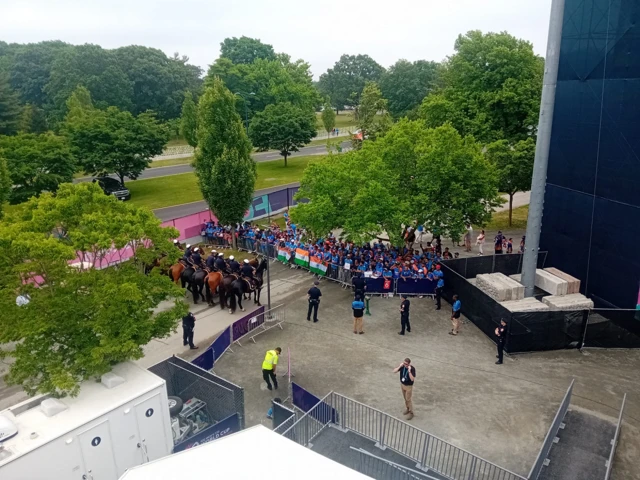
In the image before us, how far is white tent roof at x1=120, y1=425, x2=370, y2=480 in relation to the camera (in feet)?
23.9

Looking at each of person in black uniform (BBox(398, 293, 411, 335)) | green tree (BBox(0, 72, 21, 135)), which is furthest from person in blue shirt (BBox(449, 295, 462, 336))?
green tree (BBox(0, 72, 21, 135))

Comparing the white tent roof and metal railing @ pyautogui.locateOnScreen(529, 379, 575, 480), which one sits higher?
the white tent roof

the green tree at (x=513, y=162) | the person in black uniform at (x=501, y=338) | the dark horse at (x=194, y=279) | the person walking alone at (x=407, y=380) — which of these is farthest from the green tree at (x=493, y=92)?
the person walking alone at (x=407, y=380)

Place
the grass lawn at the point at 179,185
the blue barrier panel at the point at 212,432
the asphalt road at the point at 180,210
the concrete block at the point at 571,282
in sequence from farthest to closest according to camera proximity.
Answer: the grass lawn at the point at 179,185 → the asphalt road at the point at 180,210 → the concrete block at the point at 571,282 → the blue barrier panel at the point at 212,432

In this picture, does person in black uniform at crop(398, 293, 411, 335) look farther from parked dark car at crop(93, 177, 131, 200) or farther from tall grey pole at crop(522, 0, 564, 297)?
parked dark car at crop(93, 177, 131, 200)

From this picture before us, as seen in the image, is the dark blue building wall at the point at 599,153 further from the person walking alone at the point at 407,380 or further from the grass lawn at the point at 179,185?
the grass lawn at the point at 179,185

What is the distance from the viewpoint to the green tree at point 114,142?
38.1 m

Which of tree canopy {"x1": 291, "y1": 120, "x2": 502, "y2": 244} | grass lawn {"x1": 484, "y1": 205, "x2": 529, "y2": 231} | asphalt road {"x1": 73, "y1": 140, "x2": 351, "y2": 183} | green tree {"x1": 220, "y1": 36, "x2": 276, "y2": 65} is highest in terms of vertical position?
green tree {"x1": 220, "y1": 36, "x2": 276, "y2": 65}

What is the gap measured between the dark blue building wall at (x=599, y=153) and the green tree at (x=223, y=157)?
46.0 ft

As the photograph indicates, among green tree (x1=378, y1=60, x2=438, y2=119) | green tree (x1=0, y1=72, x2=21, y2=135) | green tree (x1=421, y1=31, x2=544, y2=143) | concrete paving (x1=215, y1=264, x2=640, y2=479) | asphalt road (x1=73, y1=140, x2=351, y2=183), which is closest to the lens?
concrete paving (x1=215, y1=264, x2=640, y2=479)

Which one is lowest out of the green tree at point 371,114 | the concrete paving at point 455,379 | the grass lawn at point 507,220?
the concrete paving at point 455,379

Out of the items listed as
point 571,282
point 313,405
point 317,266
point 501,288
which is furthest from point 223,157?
point 571,282

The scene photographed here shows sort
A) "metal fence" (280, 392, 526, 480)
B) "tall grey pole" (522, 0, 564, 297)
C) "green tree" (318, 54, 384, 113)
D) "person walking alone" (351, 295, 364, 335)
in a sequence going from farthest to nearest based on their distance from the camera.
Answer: "green tree" (318, 54, 384, 113)
"person walking alone" (351, 295, 364, 335)
"tall grey pole" (522, 0, 564, 297)
"metal fence" (280, 392, 526, 480)

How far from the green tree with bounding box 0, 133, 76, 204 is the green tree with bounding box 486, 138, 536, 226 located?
86.5 ft
